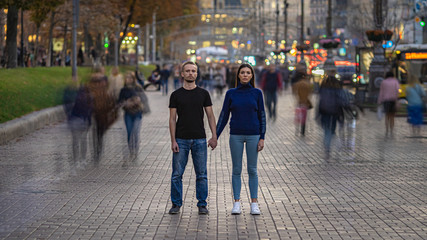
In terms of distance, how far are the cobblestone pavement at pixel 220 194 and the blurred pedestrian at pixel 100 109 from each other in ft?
1.18

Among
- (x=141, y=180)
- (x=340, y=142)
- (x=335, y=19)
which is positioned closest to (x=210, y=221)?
(x=141, y=180)

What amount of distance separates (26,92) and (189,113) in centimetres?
1992

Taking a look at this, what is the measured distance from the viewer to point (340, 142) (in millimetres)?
20750

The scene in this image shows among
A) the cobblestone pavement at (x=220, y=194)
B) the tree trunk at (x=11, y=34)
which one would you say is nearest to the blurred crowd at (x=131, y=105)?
the cobblestone pavement at (x=220, y=194)

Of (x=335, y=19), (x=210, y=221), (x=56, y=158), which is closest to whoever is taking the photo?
(x=210, y=221)

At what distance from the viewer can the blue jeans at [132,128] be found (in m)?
16.9

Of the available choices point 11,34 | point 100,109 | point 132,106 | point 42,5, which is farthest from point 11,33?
point 132,106

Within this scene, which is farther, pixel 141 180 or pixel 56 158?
pixel 56 158

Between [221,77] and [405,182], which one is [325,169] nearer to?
[405,182]

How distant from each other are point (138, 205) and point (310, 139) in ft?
36.0

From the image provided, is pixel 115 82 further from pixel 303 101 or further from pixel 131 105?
pixel 303 101

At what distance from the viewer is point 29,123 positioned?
2362cm

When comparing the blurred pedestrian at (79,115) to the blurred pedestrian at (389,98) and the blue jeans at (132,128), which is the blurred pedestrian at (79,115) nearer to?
the blue jeans at (132,128)

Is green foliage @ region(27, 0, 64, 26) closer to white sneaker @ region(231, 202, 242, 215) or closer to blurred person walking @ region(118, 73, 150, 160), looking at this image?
blurred person walking @ region(118, 73, 150, 160)
